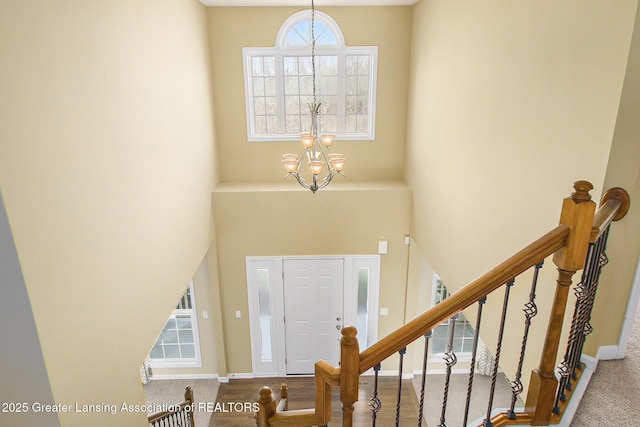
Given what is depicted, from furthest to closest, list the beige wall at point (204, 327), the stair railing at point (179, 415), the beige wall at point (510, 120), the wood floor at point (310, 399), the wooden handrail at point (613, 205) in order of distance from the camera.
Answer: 1. the beige wall at point (204, 327)
2. the wood floor at point (310, 399)
3. the stair railing at point (179, 415)
4. the beige wall at point (510, 120)
5. the wooden handrail at point (613, 205)

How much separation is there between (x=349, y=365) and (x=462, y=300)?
0.54 metres

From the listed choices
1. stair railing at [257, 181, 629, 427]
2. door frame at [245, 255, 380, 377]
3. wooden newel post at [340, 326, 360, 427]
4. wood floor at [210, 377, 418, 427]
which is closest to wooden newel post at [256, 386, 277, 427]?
stair railing at [257, 181, 629, 427]

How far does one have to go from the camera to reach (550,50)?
2633 mm

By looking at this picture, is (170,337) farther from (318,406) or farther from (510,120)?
(510,120)

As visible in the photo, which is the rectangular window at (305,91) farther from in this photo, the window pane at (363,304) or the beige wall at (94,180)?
the window pane at (363,304)

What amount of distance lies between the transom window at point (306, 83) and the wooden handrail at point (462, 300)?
4.79 meters

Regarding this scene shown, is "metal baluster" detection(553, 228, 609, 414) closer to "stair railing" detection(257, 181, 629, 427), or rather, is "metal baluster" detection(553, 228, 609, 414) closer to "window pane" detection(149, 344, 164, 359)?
"stair railing" detection(257, 181, 629, 427)

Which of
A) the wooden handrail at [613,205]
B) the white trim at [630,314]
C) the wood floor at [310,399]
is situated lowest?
the wood floor at [310,399]

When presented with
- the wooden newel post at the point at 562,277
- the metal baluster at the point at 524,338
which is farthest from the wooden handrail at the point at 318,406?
the wooden newel post at the point at 562,277

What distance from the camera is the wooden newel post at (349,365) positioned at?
5.34ft

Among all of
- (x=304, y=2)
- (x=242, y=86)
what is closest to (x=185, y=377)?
(x=242, y=86)

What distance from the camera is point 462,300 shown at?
170 centimetres

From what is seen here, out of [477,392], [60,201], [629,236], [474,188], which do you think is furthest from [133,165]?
[477,392]

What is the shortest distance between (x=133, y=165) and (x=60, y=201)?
39.1 inches
